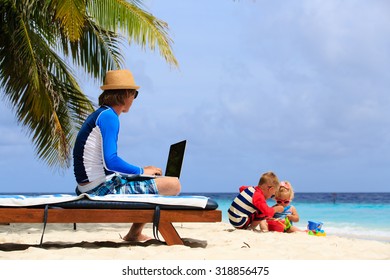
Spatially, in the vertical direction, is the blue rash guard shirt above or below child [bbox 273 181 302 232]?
above

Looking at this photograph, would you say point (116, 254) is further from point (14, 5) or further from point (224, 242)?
point (14, 5)

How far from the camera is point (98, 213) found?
5.09 metres

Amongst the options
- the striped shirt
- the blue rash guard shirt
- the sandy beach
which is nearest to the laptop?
the blue rash guard shirt

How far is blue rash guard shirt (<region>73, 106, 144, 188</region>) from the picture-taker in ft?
16.6

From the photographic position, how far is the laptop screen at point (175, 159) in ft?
17.3

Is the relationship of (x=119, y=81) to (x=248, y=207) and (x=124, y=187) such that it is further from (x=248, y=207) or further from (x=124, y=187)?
(x=248, y=207)

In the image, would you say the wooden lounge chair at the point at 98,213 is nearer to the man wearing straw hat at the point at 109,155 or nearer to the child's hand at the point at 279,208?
the man wearing straw hat at the point at 109,155

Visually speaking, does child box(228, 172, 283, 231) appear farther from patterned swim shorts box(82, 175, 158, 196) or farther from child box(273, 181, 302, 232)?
patterned swim shorts box(82, 175, 158, 196)

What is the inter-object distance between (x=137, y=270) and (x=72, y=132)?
265 inches

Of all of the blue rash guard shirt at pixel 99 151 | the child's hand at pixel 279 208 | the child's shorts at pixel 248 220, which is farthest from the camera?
the child's hand at pixel 279 208

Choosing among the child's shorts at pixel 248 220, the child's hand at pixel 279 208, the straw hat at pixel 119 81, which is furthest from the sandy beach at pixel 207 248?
the straw hat at pixel 119 81

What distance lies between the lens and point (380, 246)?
5.96 meters

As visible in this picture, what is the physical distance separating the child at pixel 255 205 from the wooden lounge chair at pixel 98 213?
66.0 inches

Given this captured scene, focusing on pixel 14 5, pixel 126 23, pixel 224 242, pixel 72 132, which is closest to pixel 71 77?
pixel 72 132
